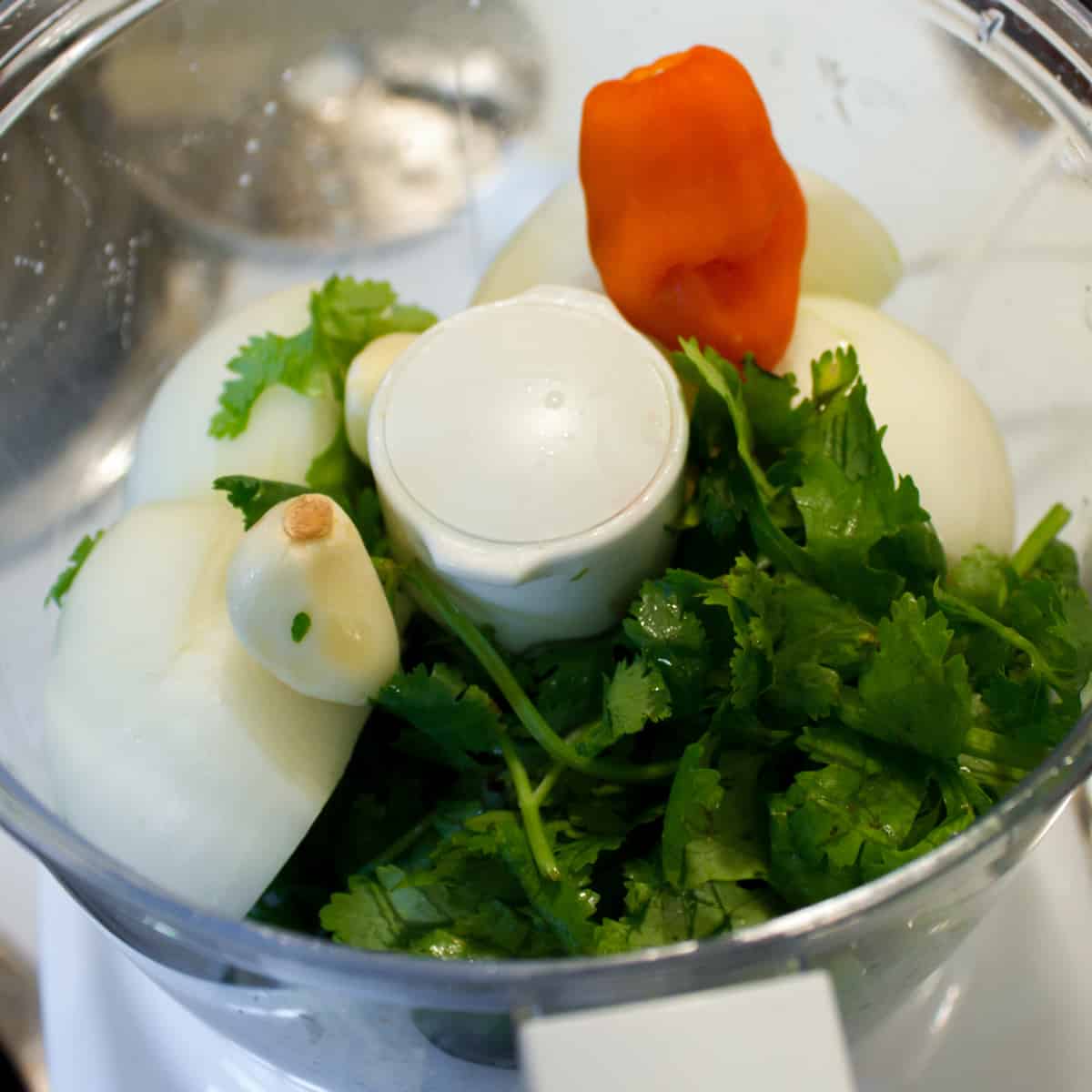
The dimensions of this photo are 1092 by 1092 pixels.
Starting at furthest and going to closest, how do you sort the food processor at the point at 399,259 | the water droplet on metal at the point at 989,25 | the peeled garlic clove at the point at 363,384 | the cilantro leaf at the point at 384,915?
the water droplet on metal at the point at 989,25, the peeled garlic clove at the point at 363,384, the cilantro leaf at the point at 384,915, the food processor at the point at 399,259

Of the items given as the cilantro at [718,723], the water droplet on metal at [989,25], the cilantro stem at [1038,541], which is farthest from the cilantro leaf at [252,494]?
the water droplet on metal at [989,25]

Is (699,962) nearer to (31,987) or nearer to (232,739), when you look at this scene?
(232,739)

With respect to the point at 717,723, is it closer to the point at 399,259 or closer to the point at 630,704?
the point at 630,704

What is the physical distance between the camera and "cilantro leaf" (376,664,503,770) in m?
0.61

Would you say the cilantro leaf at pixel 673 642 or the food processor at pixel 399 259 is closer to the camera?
the food processor at pixel 399 259

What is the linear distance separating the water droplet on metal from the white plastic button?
419 millimetres

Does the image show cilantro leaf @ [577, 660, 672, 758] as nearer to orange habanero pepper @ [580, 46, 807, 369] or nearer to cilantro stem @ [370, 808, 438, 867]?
cilantro stem @ [370, 808, 438, 867]

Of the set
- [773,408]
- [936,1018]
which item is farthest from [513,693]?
[936,1018]

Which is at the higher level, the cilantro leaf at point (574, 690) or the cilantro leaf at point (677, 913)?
the cilantro leaf at point (574, 690)

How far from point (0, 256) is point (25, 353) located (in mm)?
75

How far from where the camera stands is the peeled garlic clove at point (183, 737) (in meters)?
0.59

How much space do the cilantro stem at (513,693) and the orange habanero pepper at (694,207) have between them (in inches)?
A: 9.8

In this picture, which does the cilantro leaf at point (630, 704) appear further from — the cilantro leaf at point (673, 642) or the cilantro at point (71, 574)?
the cilantro at point (71, 574)

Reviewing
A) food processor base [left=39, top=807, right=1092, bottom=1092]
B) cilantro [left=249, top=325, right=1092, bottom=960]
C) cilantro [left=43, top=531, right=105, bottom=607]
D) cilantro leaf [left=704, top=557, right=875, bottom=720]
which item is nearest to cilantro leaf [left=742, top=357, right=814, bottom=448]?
cilantro [left=249, top=325, right=1092, bottom=960]
